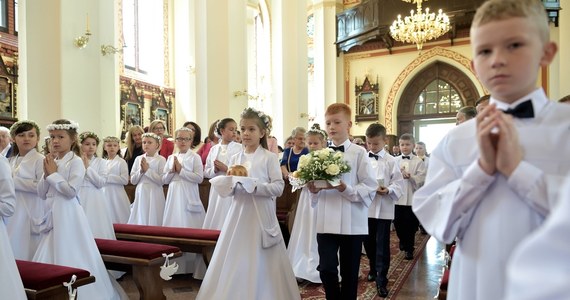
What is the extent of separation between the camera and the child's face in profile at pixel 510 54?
1.51m

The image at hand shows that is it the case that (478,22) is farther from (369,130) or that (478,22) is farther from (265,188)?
(369,130)

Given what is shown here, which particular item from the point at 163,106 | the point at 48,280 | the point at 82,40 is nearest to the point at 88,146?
the point at 82,40

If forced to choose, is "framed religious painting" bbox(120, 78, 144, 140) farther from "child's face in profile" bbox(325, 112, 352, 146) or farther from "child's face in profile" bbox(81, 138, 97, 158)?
"child's face in profile" bbox(325, 112, 352, 146)

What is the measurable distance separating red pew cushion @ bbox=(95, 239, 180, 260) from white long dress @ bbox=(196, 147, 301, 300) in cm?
52

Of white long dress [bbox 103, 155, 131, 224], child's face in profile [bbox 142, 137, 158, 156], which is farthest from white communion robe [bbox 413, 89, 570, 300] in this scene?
white long dress [bbox 103, 155, 131, 224]

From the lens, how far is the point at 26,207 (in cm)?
491

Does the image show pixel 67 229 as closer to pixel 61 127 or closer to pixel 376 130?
pixel 61 127

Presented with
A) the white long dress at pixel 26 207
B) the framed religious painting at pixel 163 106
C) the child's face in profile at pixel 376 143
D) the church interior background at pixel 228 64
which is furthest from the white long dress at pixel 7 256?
the framed religious painting at pixel 163 106

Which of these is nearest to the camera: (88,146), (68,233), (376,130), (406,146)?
(68,233)

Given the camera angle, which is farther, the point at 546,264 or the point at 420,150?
the point at 420,150

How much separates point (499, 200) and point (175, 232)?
445 centimetres

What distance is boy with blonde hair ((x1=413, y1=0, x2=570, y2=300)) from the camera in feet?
4.92

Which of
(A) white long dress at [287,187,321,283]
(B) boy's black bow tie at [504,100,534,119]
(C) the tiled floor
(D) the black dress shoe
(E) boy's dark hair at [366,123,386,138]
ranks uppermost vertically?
(E) boy's dark hair at [366,123,386,138]

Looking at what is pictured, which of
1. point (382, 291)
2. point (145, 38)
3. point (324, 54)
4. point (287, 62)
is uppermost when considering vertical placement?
point (324, 54)
